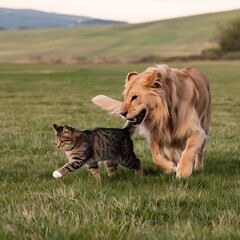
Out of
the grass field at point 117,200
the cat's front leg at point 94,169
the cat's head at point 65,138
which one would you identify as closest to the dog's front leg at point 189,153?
the grass field at point 117,200

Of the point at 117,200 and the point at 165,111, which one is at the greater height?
the point at 165,111

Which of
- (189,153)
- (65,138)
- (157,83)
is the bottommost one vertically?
(189,153)

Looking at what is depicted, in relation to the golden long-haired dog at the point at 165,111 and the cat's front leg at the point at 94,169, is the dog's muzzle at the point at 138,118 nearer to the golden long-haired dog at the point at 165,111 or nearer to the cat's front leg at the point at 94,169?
the golden long-haired dog at the point at 165,111

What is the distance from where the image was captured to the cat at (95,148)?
6.94 m

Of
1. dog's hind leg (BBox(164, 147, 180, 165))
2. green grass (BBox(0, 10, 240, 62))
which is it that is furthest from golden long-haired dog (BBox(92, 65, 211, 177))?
green grass (BBox(0, 10, 240, 62))

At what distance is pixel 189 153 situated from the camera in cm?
738

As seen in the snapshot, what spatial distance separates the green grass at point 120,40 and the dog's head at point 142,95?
7716 centimetres

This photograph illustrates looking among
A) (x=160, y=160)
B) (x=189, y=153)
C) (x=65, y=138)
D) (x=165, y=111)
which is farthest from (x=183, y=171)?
(x=65, y=138)

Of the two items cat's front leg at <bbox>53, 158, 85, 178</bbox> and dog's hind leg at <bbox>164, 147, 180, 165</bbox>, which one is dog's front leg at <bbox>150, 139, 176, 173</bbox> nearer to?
→ dog's hind leg at <bbox>164, 147, 180, 165</bbox>

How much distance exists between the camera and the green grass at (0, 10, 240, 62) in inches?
3762

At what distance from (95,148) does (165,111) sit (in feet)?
3.30

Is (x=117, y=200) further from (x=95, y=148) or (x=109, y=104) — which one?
(x=109, y=104)

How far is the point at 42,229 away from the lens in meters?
4.16

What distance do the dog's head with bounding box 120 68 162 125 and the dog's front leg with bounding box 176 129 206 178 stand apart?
0.76m
